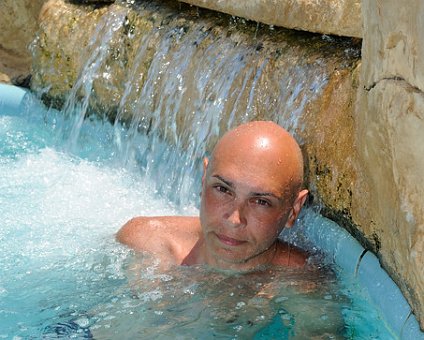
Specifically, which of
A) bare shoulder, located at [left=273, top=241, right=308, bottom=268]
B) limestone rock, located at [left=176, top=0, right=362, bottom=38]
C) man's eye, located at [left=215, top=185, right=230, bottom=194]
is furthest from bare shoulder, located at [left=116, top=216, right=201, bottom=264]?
limestone rock, located at [left=176, top=0, right=362, bottom=38]

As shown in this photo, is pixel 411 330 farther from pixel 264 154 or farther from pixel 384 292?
pixel 264 154

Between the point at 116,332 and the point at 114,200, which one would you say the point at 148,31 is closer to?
the point at 114,200

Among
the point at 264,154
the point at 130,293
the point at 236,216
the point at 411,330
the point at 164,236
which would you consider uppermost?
the point at 264,154

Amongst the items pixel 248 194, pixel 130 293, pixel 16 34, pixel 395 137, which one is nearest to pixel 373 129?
pixel 395 137

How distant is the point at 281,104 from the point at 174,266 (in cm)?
106

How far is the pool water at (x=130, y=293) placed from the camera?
128 inches

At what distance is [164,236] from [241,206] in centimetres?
54

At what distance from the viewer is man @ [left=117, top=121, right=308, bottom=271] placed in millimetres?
3293

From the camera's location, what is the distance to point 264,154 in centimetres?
334

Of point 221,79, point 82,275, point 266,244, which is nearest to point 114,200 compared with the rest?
point 221,79

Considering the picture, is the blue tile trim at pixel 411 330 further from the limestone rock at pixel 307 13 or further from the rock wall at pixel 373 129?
the limestone rock at pixel 307 13

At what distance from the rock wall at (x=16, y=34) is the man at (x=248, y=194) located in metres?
3.15

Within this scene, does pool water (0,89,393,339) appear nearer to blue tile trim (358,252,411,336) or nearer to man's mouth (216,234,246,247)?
blue tile trim (358,252,411,336)

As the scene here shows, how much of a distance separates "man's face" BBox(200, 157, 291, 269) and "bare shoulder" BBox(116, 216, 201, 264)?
1.10 ft
